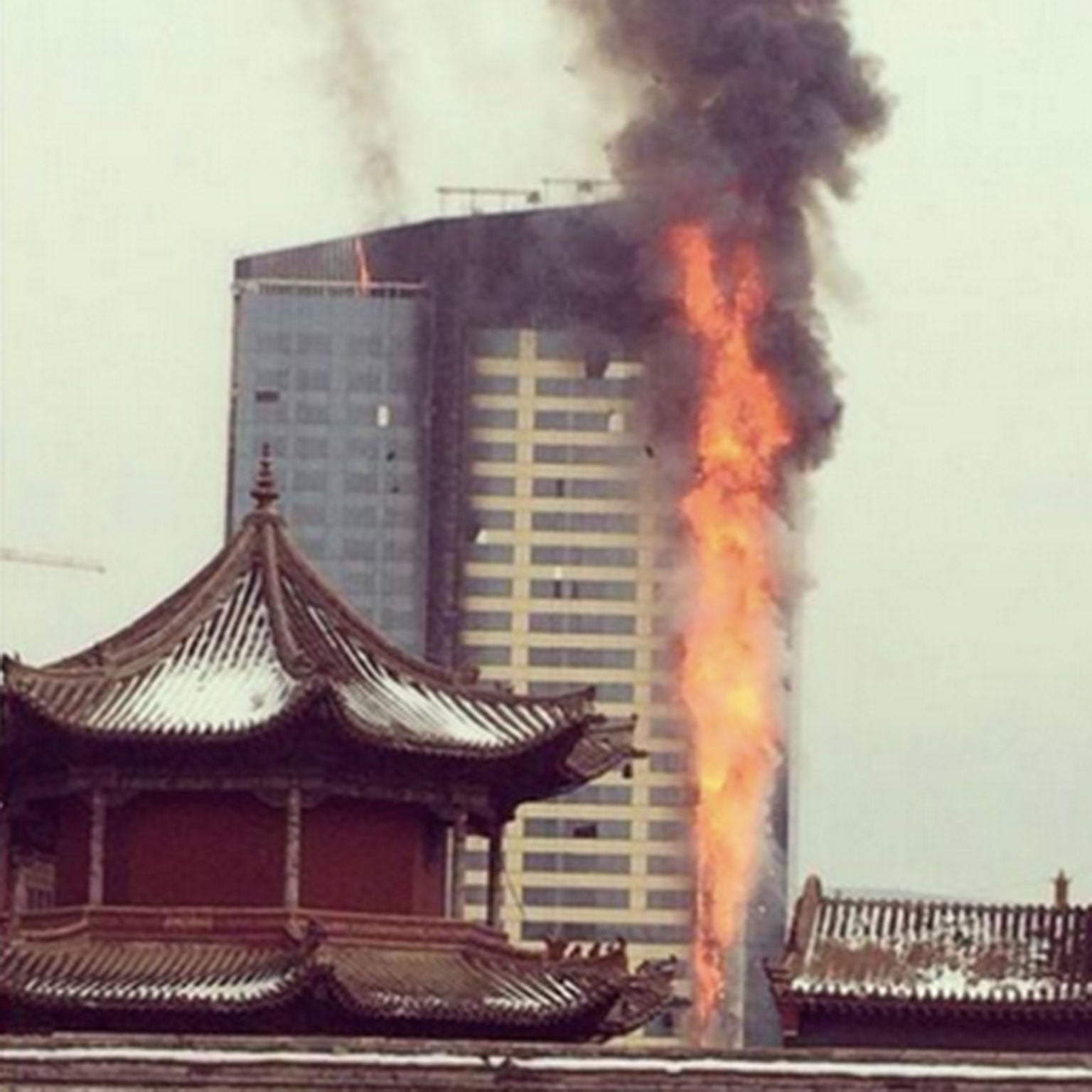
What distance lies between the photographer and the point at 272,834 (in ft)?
138

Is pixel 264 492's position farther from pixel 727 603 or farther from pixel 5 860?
pixel 727 603

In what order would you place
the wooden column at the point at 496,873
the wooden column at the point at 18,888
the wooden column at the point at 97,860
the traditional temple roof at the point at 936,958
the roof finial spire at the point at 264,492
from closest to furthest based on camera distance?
the wooden column at the point at 97,860
the wooden column at the point at 18,888
the roof finial spire at the point at 264,492
the wooden column at the point at 496,873
the traditional temple roof at the point at 936,958

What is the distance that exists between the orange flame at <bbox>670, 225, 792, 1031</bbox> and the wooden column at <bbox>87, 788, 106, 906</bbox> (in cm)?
12345

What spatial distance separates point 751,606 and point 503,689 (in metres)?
135

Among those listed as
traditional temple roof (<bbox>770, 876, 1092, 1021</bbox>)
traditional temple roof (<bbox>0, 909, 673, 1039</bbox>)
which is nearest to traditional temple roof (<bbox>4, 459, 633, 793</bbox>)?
traditional temple roof (<bbox>0, 909, 673, 1039</bbox>)

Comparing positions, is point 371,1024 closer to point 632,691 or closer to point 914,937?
point 914,937

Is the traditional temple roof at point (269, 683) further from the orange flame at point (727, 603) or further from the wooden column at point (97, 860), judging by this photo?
the orange flame at point (727, 603)

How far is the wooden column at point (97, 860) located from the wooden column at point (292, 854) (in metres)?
1.93

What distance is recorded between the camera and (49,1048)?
35.4 m

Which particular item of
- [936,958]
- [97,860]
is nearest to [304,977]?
[97,860]

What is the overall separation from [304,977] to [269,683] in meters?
4.01

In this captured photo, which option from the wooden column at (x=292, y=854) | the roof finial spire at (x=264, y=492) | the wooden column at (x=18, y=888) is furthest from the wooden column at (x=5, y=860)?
the roof finial spire at (x=264, y=492)

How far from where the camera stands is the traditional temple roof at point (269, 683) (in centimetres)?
4184

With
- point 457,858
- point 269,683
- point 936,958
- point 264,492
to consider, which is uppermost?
point 264,492
